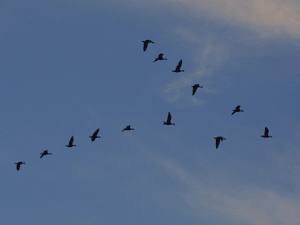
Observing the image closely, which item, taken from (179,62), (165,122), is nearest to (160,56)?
(179,62)

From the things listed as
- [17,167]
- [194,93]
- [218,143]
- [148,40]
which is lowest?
[17,167]

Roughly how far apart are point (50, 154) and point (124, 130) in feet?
54.5

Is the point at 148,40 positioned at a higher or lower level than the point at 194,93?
higher

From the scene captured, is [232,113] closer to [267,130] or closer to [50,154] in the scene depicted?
[267,130]

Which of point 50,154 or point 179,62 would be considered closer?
point 179,62

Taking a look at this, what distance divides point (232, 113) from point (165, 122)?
1342 cm

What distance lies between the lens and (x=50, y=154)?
116 m

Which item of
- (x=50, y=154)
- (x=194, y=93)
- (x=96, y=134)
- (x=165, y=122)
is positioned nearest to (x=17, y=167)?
(x=50, y=154)

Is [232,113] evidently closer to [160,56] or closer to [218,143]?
[218,143]

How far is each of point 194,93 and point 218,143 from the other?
1126 centimetres

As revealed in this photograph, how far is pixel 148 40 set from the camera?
343ft

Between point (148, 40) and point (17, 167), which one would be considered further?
point (17, 167)

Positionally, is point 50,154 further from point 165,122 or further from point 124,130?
point 165,122

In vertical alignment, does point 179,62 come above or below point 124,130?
above
